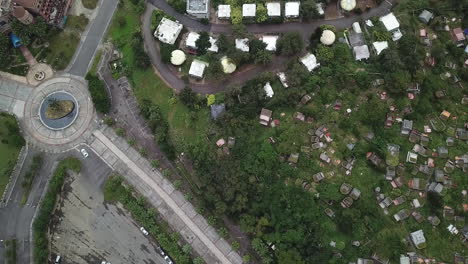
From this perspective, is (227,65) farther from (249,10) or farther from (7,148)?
(7,148)

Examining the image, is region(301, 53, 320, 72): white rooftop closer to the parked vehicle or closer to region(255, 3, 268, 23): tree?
region(255, 3, 268, 23): tree

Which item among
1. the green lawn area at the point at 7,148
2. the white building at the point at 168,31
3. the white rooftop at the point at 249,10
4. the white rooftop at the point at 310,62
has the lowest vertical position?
the green lawn area at the point at 7,148

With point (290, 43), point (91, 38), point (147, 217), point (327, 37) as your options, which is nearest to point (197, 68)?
point (290, 43)

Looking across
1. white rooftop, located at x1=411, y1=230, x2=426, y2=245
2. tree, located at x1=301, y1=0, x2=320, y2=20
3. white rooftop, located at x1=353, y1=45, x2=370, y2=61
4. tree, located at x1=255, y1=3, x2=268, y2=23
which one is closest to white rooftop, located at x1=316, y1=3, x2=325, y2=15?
tree, located at x1=301, y1=0, x2=320, y2=20

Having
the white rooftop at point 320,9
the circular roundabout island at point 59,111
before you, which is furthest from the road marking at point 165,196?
the white rooftop at point 320,9

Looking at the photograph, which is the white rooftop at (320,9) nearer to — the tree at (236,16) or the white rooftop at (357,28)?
the white rooftop at (357,28)

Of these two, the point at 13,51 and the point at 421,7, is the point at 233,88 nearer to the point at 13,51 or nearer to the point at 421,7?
the point at 421,7
